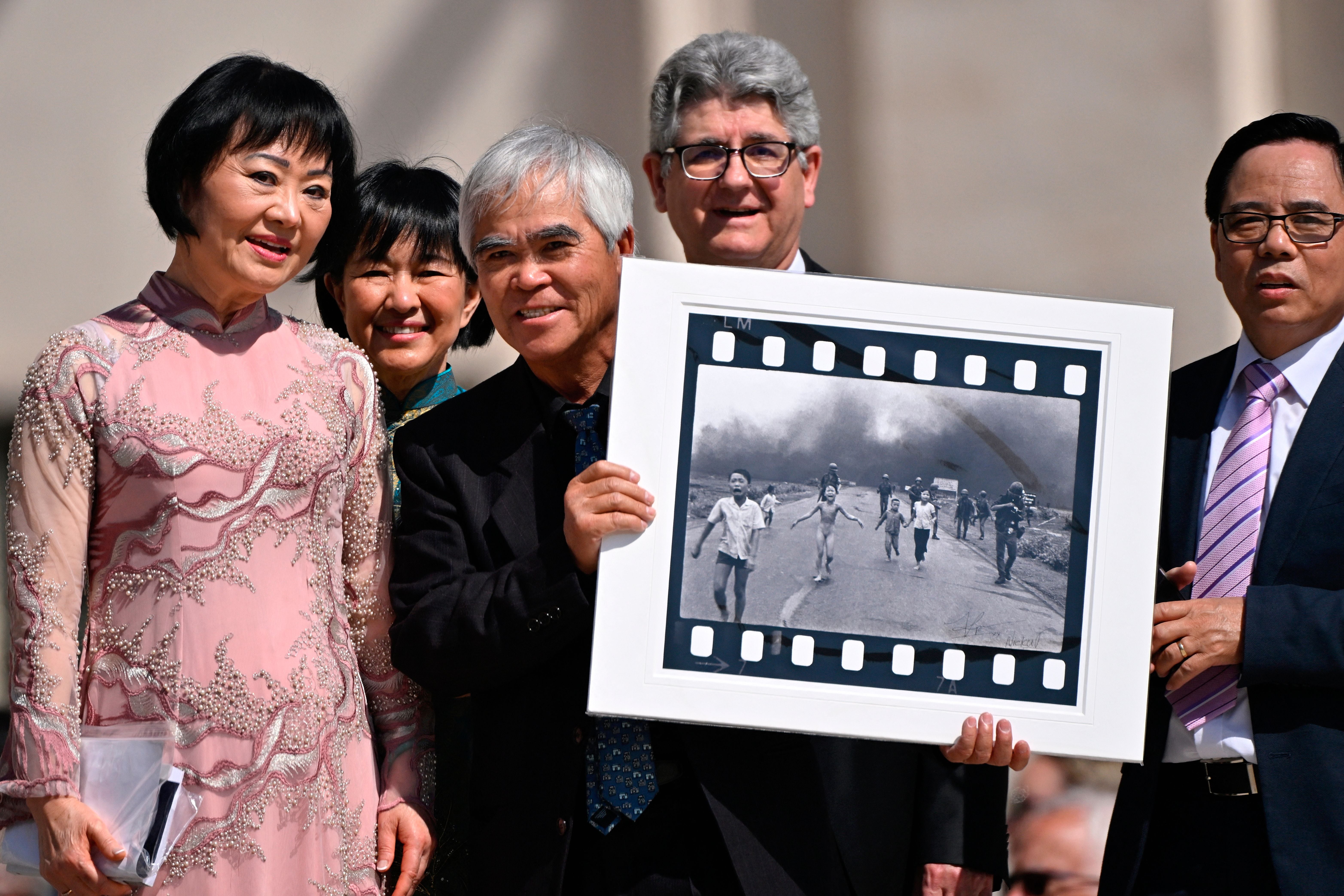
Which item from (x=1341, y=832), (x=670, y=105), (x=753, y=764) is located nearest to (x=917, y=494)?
(x=753, y=764)

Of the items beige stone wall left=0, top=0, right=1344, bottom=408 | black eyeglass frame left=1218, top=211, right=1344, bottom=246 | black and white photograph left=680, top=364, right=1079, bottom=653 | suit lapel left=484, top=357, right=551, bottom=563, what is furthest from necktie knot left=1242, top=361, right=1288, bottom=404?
beige stone wall left=0, top=0, right=1344, bottom=408

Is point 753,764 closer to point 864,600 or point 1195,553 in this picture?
point 864,600

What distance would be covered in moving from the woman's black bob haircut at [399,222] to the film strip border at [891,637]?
0.99m

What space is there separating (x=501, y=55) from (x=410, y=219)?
76.6 inches

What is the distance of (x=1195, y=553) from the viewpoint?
206 cm

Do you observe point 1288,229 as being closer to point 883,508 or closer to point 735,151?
point 883,508

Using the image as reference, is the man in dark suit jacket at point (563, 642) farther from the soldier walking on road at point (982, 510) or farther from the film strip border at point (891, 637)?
the soldier walking on road at point (982, 510)

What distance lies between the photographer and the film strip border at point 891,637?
179 cm

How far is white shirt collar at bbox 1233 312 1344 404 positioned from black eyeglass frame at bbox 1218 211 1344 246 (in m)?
0.16

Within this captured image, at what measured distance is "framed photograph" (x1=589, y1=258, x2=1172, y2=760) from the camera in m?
1.78

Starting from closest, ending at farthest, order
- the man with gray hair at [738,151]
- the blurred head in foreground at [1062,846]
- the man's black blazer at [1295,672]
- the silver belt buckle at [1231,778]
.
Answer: the man's black blazer at [1295,672], the silver belt buckle at [1231,778], the man with gray hair at [738,151], the blurred head in foreground at [1062,846]

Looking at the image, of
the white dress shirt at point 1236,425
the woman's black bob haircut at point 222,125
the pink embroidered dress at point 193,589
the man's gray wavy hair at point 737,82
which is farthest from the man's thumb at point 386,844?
the man's gray wavy hair at point 737,82

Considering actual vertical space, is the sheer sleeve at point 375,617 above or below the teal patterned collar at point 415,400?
below

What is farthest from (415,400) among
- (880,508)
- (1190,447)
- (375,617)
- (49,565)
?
(1190,447)
